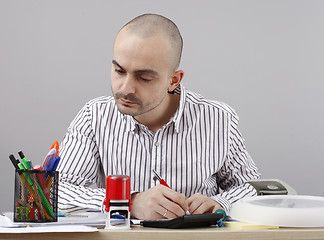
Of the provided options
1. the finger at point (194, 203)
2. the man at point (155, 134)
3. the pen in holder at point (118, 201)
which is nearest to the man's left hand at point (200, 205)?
the finger at point (194, 203)

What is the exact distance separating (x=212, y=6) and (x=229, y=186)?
1147mm

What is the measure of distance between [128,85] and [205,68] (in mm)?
1201

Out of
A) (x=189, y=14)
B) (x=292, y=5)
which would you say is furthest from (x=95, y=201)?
(x=292, y=5)

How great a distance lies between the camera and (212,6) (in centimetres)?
253

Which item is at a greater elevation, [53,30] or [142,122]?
[53,30]

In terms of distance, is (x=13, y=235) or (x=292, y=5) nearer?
(x=13, y=235)

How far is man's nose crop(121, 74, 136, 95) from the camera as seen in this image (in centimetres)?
137

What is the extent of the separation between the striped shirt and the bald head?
0.59 ft

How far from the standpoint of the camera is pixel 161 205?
1172 millimetres

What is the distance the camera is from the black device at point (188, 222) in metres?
0.94

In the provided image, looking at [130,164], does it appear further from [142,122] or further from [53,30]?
[53,30]

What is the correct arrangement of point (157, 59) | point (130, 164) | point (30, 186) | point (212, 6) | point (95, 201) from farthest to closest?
point (212, 6) < point (130, 164) < point (157, 59) < point (95, 201) < point (30, 186)

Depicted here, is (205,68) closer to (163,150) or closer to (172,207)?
(163,150)

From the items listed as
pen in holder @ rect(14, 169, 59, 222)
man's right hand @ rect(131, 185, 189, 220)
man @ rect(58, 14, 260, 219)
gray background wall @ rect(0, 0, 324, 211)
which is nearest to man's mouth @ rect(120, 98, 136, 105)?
man @ rect(58, 14, 260, 219)
